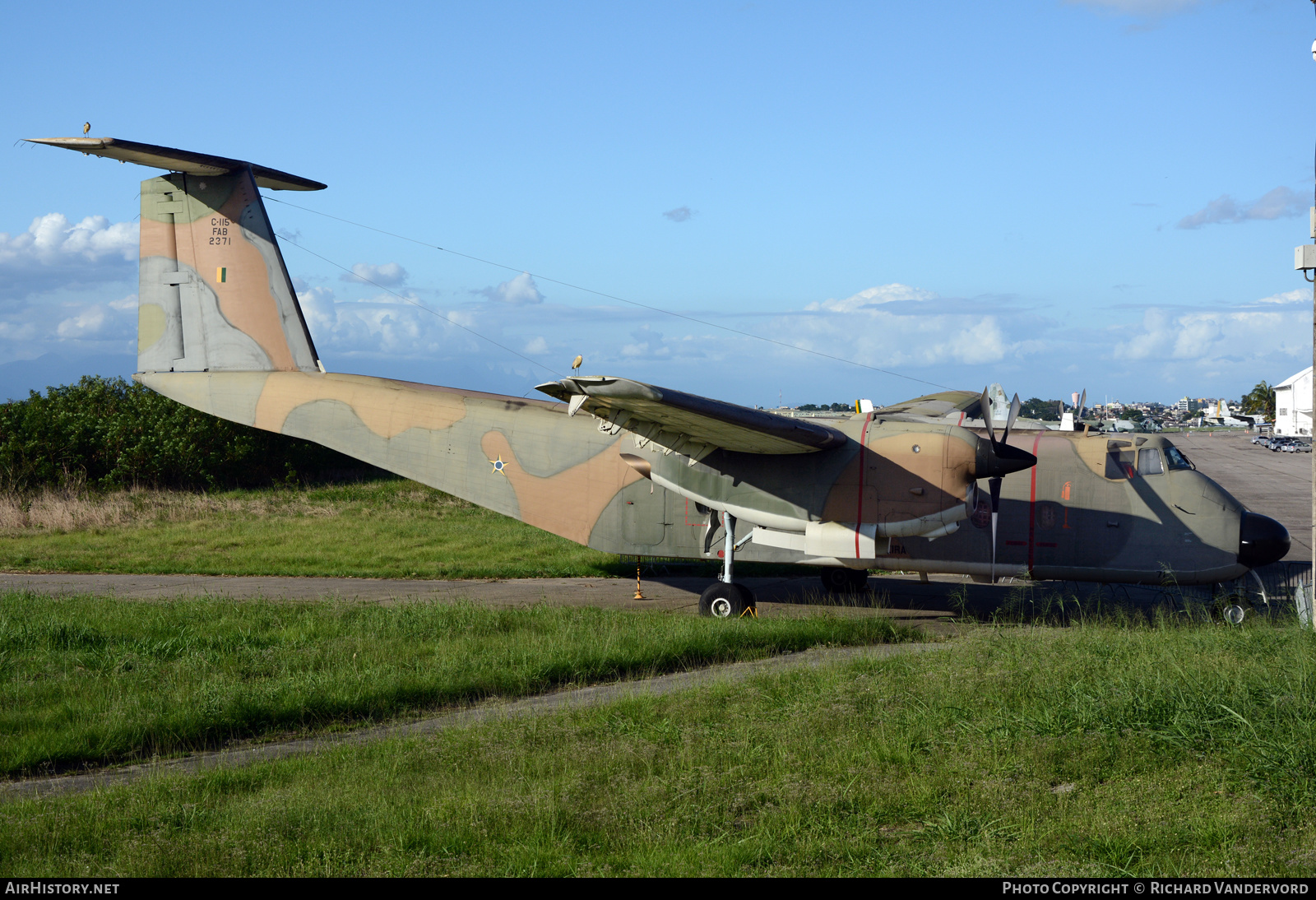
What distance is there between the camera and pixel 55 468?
27.4 meters

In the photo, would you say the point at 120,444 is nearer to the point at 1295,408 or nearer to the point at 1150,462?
the point at 1150,462

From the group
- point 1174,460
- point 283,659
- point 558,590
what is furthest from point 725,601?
point 1174,460

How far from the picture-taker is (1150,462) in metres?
14.3

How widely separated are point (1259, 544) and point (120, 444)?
96.4ft

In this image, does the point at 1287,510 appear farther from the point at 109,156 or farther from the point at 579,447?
the point at 109,156

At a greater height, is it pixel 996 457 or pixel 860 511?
pixel 996 457

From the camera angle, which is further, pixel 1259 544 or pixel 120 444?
pixel 120 444

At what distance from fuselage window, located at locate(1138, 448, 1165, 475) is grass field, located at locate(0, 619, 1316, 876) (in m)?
5.48

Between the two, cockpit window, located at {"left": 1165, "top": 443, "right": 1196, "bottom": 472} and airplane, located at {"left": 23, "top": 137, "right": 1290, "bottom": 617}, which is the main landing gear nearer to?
airplane, located at {"left": 23, "top": 137, "right": 1290, "bottom": 617}

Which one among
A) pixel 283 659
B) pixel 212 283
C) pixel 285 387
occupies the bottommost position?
pixel 283 659

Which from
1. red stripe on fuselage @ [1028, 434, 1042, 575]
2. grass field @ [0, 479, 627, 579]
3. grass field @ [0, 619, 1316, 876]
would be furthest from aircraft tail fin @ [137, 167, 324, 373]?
red stripe on fuselage @ [1028, 434, 1042, 575]

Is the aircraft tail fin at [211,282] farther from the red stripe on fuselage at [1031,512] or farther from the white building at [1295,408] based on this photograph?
the white building at [1295,408]

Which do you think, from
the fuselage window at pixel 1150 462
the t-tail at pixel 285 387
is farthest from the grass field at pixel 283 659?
the fuselage window at pixel 1150 462

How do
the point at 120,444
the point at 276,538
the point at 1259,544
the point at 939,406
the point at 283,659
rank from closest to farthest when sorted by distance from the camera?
the point at 283,659
the point at 1259,544
the point at 939,406
the point at 276,538
the point at 120,444
